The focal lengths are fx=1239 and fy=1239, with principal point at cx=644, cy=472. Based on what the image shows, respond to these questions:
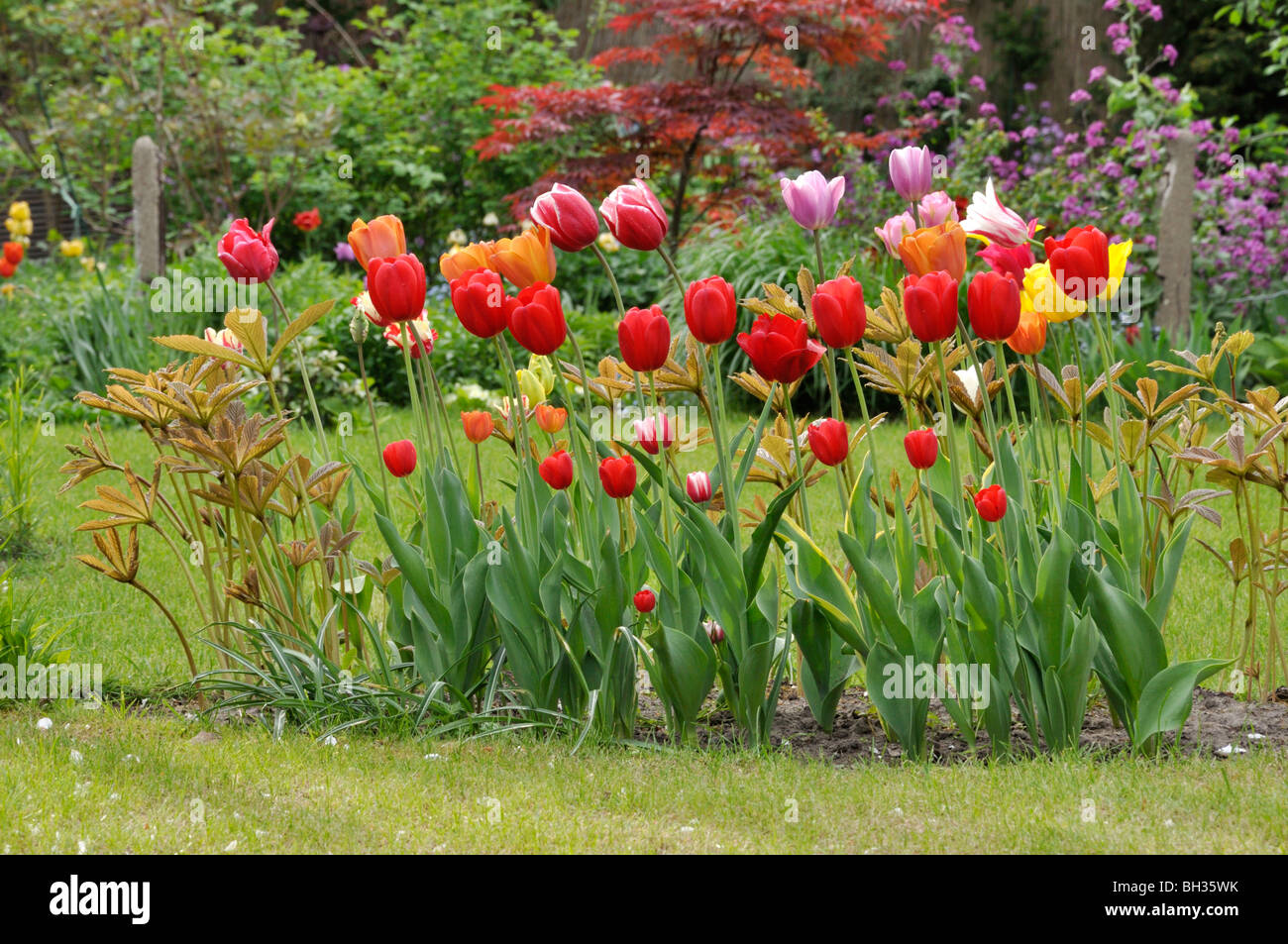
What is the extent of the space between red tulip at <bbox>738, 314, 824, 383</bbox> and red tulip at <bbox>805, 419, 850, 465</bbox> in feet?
0.42

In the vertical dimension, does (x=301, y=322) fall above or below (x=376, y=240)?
below

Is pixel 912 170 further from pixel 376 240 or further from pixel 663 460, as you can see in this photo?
pixel 376 240

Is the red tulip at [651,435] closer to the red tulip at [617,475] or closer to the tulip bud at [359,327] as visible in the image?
the red tulip at [617,475]

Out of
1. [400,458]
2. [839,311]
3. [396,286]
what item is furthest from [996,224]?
[400,458]

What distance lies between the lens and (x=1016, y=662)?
8.10 ft

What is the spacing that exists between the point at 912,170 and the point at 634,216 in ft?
2.11

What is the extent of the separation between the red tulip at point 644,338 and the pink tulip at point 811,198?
0.37 metres

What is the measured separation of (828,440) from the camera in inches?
95.0

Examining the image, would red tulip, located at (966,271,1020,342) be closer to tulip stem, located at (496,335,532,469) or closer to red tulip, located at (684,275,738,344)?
red tulip, located at (684,275,738,344)

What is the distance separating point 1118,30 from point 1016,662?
771 centimetres

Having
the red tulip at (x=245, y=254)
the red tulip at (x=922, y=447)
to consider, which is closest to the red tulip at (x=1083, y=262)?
the red tulip at (x=922, y=447)

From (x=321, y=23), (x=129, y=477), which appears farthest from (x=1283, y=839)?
(x=321, y=23)

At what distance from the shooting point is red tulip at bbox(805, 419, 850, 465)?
2406mm
